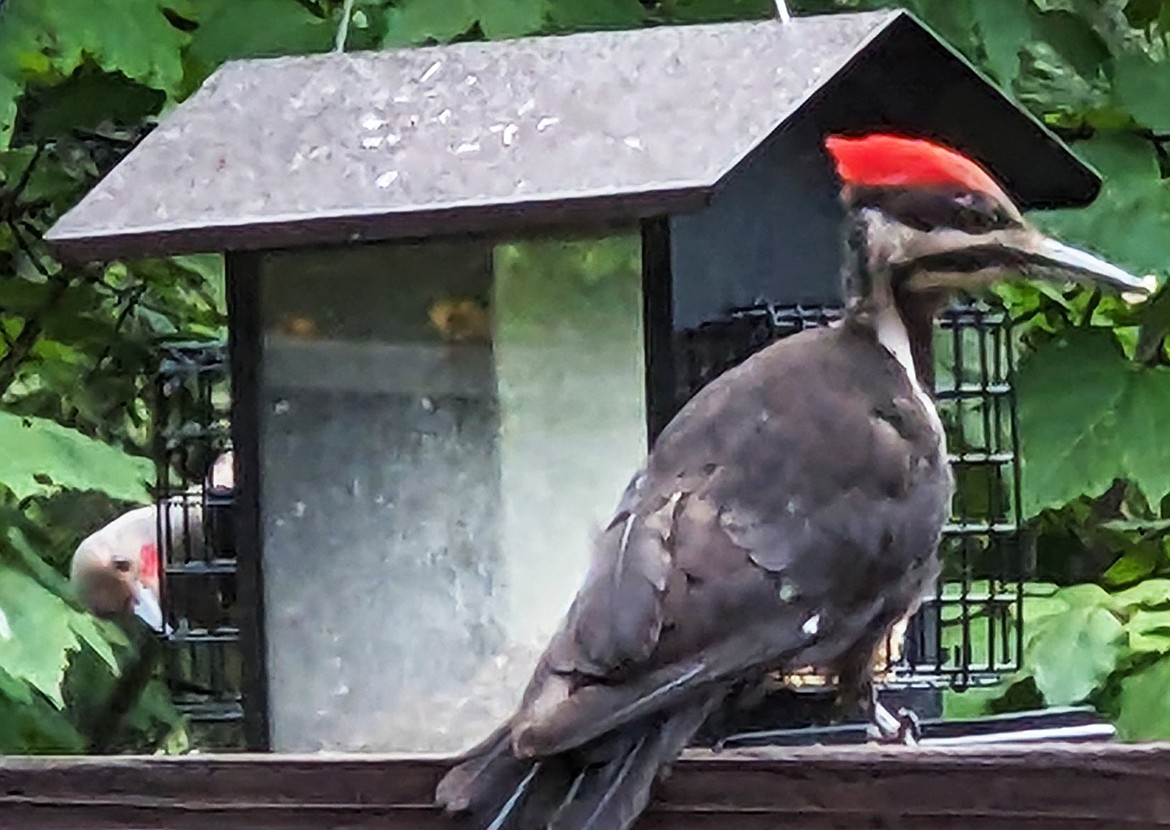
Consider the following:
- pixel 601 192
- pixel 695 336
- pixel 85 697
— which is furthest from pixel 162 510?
pixel 601 192

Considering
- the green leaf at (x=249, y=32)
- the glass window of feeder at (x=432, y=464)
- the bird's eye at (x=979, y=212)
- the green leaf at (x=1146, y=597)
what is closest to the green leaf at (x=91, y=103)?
the green leaf at (x=249, y=32)

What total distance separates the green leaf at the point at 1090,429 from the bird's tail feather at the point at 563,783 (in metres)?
1.09

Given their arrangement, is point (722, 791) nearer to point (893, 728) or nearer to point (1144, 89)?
point (893, 728)

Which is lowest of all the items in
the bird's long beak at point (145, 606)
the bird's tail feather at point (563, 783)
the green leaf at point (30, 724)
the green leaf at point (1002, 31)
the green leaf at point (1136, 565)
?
the green leaf at point (30, 724)

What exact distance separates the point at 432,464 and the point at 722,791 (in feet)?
3.08

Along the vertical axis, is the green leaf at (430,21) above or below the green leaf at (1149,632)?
above

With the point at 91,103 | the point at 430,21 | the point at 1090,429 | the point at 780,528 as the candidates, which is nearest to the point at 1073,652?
the point at 1090,429

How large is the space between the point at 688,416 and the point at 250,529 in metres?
0.55

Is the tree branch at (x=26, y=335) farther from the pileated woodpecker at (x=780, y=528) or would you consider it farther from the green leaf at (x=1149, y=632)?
the green leaf at (x=1149, y=632)

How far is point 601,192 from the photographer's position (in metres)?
2.00

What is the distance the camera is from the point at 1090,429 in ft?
8.75

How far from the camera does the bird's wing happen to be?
176 centimetres

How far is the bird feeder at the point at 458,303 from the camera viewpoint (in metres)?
2.21

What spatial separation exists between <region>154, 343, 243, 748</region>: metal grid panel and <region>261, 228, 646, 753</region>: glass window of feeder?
156mm
